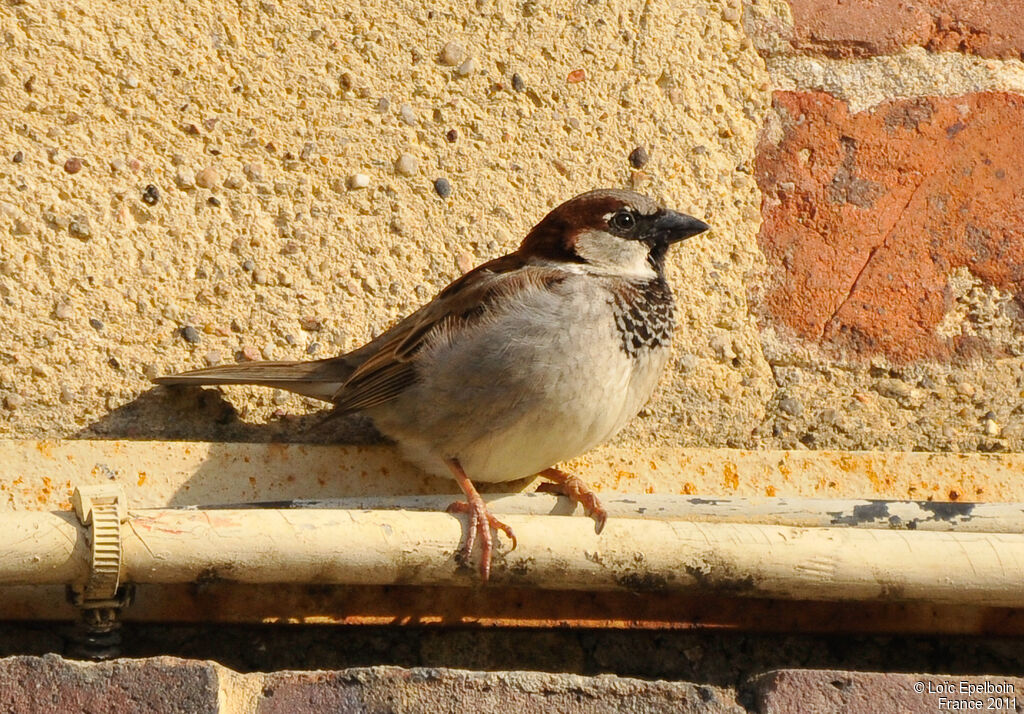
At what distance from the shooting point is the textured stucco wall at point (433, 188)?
2127 millimetres

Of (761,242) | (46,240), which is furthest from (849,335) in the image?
(46,240)

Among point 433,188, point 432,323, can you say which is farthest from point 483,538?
point 433,188

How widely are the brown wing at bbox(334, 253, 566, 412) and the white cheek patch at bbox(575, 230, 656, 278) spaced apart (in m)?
0.20

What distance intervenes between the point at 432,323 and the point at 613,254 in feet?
1.33

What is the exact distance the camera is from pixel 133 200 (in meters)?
2.18

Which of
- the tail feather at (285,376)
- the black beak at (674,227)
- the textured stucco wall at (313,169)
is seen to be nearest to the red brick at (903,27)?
the textured stucco wall at (313,169)

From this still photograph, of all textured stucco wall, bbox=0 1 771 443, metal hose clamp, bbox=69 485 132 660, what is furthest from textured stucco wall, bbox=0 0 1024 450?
metal hose clamp, bbox=69 485 132 660

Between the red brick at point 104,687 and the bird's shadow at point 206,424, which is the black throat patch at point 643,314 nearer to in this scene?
the bird's shadow at point 206,424

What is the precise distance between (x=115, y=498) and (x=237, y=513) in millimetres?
136

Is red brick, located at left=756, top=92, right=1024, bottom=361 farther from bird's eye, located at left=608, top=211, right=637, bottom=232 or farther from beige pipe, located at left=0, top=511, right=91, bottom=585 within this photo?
beige pipe, located at left=0, top=511, right=91, bottom=585

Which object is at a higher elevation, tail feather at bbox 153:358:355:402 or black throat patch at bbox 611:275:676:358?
black throat patch at bbox 611:275:676:358

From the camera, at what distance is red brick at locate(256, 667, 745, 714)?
144 centimetres

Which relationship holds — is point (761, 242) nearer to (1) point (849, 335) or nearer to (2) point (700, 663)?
(1) point (849, 335)

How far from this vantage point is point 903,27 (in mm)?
2438
